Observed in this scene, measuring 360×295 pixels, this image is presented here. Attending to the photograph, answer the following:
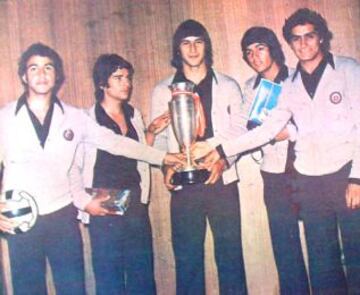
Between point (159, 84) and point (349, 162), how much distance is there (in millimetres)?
1220

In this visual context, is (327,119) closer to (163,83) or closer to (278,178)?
(278,178)

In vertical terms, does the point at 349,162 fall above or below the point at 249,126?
below

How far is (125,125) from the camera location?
10.8ft

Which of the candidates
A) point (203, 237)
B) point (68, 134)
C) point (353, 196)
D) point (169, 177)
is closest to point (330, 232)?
point (353, 196)

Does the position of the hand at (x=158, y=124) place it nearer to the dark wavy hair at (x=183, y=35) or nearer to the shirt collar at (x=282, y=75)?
the dark wavy hair at (x=183, y=35)

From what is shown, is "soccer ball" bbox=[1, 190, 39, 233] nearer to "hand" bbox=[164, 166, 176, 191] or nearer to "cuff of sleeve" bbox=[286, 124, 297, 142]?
"hand" bbox=[164, 166, 176, 191]

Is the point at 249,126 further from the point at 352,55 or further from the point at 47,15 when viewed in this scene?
the point at 47,15

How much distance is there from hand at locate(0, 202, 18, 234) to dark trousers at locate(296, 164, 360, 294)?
1.68 m

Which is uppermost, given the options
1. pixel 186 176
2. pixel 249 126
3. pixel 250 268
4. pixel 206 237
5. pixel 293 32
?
pixel 293 32

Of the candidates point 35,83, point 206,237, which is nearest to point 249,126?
point 206,237

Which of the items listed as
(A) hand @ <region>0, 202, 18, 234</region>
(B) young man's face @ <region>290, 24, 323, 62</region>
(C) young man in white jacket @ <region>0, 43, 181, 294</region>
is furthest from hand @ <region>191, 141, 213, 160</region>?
(A) hand @ <region>0, 202, 18, 234</region>

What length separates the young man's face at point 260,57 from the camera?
3301mm

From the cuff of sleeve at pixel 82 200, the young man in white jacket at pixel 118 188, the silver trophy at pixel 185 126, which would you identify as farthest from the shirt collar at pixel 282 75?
the cuff of sleeve at pixel 82 200

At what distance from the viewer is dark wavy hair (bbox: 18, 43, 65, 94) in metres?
3.22
